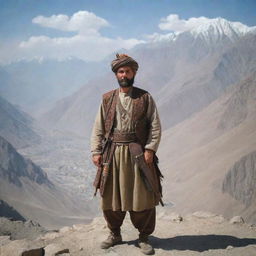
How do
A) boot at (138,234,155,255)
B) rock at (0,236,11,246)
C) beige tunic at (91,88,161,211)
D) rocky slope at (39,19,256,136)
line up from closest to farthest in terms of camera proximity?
beige tunic at (91,88,161,211) < boot at (138,234,155,255) < rock at (0,236,11,246) < rocky slope at (39,19,256,136)

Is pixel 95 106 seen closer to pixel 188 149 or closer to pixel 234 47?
pixel 234 47

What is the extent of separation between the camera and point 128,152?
4.64 metres

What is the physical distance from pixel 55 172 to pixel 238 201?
1789 inches

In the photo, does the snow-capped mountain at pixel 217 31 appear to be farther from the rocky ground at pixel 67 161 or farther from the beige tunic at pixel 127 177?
the beige tunic at pixel 127 177

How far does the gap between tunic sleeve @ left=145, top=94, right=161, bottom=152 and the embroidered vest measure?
0.18 feet

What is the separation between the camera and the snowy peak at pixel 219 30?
5940 inches

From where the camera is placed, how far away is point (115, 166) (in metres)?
4.65

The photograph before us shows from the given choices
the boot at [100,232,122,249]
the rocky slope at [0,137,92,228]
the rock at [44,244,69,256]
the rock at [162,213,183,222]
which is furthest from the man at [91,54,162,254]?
the rocky slope at [0,137,92,228]

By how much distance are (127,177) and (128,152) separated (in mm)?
312

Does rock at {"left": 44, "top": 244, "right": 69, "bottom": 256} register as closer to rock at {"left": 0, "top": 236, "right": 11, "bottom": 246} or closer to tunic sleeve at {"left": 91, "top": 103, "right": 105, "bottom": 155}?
rock at {"left": 0, "top": 236, "right": 11, "bottom": 246}

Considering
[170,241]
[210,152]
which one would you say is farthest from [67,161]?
[170,241]

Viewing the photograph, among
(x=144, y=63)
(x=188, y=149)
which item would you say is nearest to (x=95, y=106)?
(x=144, y=63)

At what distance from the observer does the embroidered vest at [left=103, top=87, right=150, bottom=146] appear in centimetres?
464

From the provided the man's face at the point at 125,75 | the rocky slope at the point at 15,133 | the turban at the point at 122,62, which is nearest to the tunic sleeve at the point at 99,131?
the man's face at the point at 125,75
